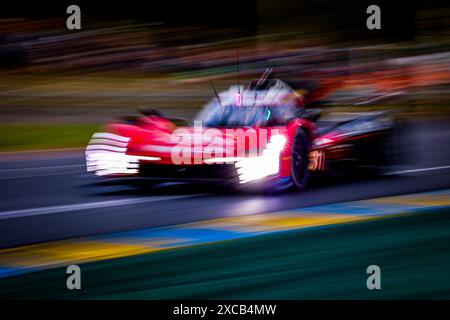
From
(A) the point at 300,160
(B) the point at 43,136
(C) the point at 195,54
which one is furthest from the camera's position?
(C) the point at 195,54

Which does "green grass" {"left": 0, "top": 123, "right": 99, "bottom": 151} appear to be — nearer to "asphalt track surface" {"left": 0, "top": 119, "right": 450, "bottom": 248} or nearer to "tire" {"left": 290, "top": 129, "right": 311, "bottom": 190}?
"asphalt track surface" {"left": 0, "top": 119, "right": 450, "bottom": 248}

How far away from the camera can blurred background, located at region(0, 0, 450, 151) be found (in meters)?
18.6

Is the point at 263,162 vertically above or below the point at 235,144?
below

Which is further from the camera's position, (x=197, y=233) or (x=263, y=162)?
(x=263, y=162)

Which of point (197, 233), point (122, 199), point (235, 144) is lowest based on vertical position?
point (197, 233)

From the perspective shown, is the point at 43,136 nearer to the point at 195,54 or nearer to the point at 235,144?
→ the point at 235,144

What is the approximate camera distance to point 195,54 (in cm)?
2348

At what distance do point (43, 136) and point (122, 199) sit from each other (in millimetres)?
Result: 6565

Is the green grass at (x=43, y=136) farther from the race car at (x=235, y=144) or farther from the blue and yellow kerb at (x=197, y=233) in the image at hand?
the blue and yellow kerb at (x=197, y=233)

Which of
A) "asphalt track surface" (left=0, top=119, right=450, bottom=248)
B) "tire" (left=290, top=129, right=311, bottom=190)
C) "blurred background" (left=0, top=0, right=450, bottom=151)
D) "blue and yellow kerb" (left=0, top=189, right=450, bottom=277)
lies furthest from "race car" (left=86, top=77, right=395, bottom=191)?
"blurred background" (left=0, top=0, right=450, bottom=151)

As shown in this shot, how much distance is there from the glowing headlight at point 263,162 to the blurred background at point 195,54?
327 inches

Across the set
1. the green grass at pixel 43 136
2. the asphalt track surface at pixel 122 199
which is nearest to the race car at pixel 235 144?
the asphalt track surface at pixel 122 199

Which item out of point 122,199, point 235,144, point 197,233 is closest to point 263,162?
point 235,144
